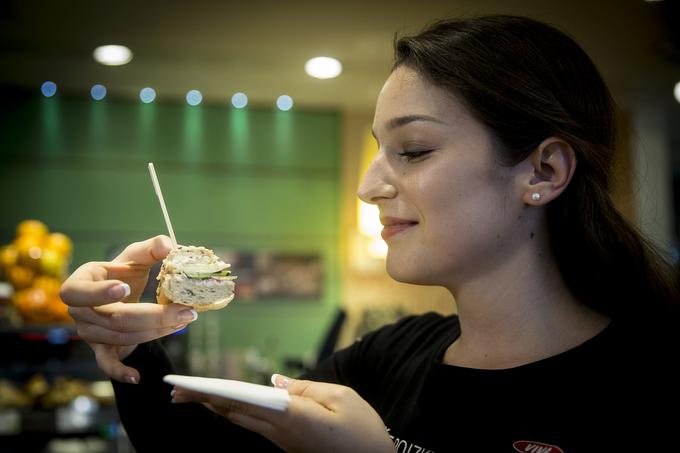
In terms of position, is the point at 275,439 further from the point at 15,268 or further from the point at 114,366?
the point at 15,268

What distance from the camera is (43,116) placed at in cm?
502

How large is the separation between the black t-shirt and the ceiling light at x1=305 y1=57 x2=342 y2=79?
132 inches

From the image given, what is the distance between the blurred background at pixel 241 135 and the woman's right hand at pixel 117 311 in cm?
251

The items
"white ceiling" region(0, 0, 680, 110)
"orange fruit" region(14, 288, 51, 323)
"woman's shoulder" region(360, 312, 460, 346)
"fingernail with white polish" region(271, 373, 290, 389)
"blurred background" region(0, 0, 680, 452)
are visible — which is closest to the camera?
"fingernail with white polish" region(271, 373, 290, 389)

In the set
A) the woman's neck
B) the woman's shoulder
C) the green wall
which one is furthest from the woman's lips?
the green wall

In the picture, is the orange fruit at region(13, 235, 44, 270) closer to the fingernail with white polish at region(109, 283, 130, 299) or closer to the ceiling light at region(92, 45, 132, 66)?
the fingernail with white polish at region(109, 283, 130, 299)

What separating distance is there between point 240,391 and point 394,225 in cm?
41

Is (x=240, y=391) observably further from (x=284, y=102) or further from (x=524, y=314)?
(x=284, y=102)

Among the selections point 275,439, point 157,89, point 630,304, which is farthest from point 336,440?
point 157,89

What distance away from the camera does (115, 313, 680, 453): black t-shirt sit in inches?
37.0

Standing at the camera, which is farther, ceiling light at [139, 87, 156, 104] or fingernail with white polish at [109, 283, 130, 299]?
ceiling light at [139, 87, 156, 104]

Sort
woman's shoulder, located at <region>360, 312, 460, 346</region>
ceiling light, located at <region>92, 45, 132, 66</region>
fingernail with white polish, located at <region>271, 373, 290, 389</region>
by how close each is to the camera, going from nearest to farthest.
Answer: fingernail with white polish, located at <region>271, 373, 290, 389</region>, woman's shoulder, located at <region>360, 312, 460, 346</region>, ceiling light, located at <region>92, 45, 132, 66</region>

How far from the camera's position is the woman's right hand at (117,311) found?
3.09ft

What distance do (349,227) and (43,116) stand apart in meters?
2.36
